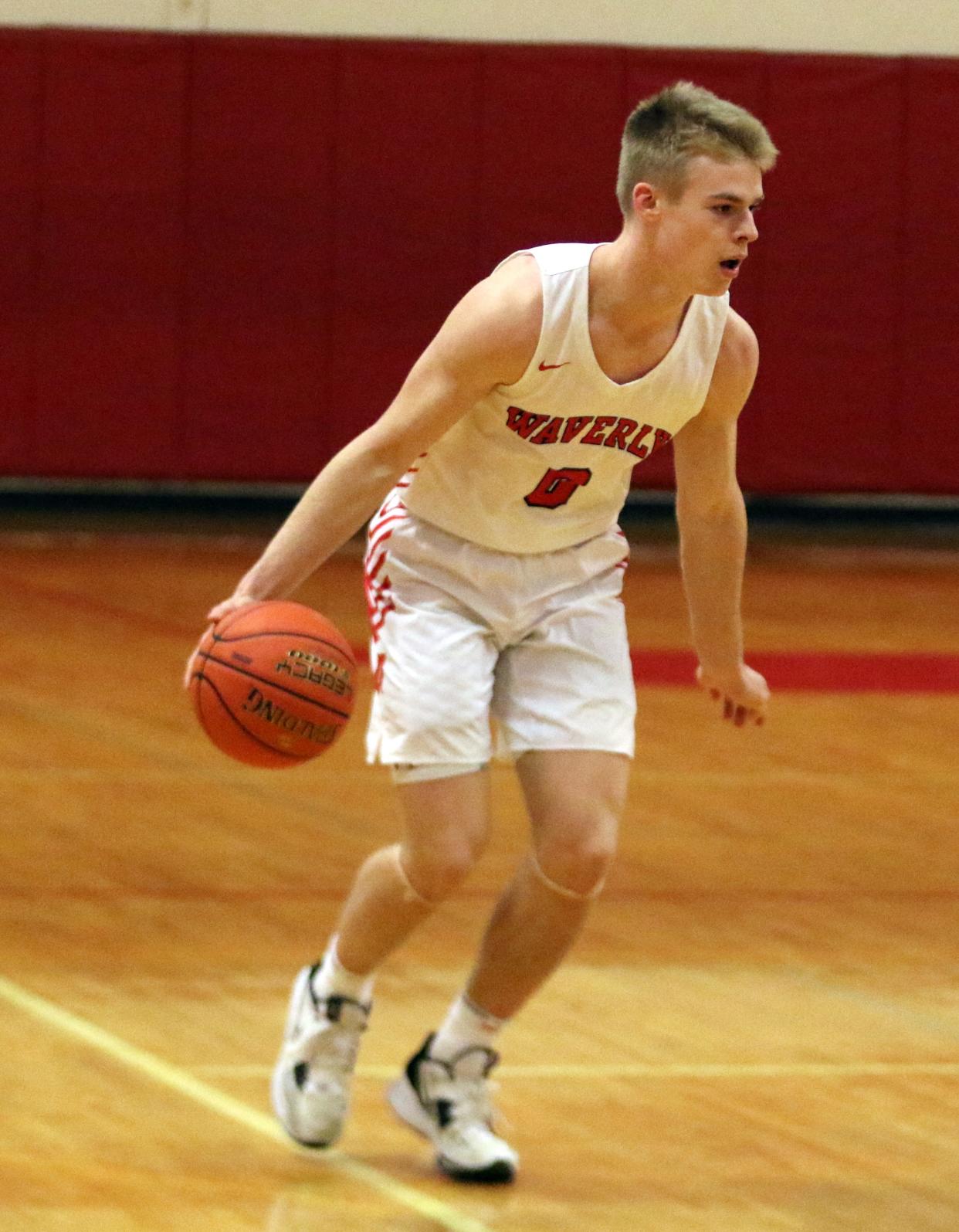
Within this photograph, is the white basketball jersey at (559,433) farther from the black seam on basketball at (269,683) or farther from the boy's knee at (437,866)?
the boy's knee at (437,866)

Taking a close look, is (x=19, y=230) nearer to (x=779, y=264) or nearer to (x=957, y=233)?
(x=779, y=264)

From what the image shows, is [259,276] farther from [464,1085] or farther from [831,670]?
[464,1085]

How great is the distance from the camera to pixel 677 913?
4941 mm

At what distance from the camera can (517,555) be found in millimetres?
3447

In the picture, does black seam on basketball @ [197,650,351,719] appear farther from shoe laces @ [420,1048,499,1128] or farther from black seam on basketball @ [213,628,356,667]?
shoe laces @ [420,1048,499,1128]

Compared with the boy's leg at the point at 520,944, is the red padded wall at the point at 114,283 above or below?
below

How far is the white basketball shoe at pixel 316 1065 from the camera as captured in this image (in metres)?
3.38

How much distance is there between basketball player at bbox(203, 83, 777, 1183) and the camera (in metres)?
3.22

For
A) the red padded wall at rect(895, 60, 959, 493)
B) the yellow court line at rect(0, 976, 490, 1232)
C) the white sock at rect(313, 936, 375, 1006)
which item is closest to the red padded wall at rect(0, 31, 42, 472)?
the red padded wall at rect(895, 60, 959, 493)

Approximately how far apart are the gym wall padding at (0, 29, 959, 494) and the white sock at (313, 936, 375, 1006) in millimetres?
8352

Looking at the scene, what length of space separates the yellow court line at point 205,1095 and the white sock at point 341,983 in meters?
0.24

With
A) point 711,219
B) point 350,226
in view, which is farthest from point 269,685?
point 350,226

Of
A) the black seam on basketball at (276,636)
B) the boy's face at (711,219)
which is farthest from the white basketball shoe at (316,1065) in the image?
the boy's face at (711,219)

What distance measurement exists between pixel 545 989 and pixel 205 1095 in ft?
3.04
